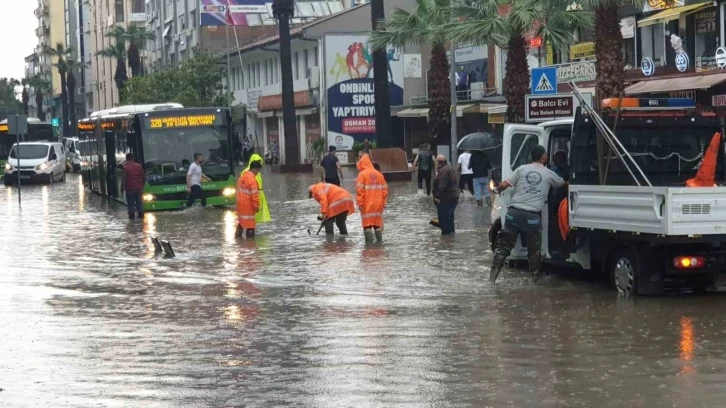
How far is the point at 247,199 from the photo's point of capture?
899 inches

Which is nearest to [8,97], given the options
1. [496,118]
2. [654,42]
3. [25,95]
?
[25,95]

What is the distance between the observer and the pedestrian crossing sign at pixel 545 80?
845 inches

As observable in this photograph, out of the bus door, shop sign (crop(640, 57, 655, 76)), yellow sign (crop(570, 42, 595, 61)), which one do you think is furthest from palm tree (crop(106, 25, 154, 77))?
shop sign (crop(640, 57, 655, 76))

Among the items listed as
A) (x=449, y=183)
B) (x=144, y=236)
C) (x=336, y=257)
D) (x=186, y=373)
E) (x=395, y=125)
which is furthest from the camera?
(x=395, y=125)

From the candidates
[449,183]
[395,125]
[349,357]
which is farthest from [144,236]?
[395,125]

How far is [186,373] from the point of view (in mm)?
Answer: 9758

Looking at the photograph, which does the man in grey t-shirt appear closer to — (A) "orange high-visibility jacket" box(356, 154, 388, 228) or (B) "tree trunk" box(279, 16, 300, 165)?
(A) "orange high-visibility jacket" box(356, 154, 388, 228)

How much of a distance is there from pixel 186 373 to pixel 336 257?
9.58 metres

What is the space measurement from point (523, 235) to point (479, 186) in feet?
51.8

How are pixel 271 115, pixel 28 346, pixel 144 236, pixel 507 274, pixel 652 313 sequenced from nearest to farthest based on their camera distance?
1. pixel 28 346
2. pixel 652 313
3. pixel 507 274
4. pixel 144 236
5. pixel 271 115

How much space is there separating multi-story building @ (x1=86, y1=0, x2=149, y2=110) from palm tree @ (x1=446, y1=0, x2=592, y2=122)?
3095 inches

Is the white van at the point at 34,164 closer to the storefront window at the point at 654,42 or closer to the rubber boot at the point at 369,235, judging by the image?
the storefront window at the point at 654,42

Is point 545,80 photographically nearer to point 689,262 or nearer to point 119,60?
point 689,262

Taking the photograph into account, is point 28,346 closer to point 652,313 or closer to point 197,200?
point 652,313
